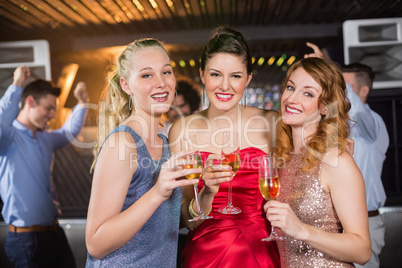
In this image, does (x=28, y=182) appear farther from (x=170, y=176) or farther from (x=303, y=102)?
(x=303, y=102)

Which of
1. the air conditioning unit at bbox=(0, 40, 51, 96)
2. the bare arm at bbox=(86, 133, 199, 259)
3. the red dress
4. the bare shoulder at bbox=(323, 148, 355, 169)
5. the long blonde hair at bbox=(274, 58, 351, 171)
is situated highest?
the air conditioning unit at bbox=(0, 40, 51, 96)

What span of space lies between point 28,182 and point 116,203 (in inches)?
83.2

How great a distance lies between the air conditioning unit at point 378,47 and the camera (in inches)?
192

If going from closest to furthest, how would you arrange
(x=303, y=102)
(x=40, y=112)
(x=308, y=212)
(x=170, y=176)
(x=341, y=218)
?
(x=170, y=176), (x=341, y=218), (x=308, y=212), (x=303, y=102), (x=40, y=112)

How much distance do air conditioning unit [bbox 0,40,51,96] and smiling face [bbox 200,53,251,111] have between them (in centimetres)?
339

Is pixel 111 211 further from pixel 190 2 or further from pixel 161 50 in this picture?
pixel 190 2

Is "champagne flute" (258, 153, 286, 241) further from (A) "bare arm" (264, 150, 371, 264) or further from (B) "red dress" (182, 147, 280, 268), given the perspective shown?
(B) "red dress" (182, 147, 280, 268)

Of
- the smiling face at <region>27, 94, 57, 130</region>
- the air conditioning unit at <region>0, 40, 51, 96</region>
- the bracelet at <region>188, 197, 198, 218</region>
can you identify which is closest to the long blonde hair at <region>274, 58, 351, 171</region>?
the bracelet at <region>188, 197, 198, 218</region>

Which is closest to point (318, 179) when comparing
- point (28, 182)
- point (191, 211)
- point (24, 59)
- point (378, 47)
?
point (191, 211)

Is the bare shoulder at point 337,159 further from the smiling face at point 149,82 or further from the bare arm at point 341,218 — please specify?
the smiling face at point 149,82

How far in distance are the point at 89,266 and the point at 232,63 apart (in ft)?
3.94

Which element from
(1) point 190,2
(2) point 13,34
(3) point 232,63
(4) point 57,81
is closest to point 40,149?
(3) point 232,63

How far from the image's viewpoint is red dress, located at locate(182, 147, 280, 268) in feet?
6.06

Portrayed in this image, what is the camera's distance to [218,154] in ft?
5.95
